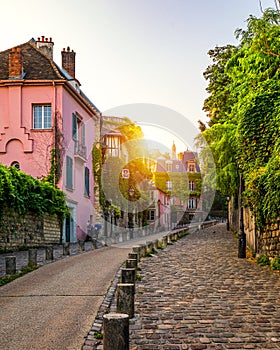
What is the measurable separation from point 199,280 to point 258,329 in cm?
474

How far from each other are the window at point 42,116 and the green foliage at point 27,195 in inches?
171

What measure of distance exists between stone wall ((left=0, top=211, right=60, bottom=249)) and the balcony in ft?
18.6

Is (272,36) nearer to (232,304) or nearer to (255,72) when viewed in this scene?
(255,72)

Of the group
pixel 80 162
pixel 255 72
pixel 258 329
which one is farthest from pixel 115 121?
pixel 258 329

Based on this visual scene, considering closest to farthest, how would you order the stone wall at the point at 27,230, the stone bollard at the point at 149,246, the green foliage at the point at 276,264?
the green foliage at the point at 276,264
the stone bollard at the point at 149,246
the stone wall at the point at 27,230

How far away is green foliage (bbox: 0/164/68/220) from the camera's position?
17.8 meters

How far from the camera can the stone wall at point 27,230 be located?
18.1 m

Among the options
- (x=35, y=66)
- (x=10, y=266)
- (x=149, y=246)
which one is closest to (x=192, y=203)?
(x=35, y=66)

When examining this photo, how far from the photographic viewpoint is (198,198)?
243 ft

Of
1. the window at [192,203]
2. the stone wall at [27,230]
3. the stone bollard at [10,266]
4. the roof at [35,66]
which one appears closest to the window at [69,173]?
the stone wall at [27,230]

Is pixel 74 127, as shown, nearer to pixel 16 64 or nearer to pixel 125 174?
pixel 16 64

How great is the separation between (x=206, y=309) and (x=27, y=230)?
14143 millimetres

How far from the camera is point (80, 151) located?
97.6 feet

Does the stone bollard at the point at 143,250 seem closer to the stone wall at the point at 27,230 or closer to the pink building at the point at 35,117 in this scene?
the stone wall at the point at 27,230
